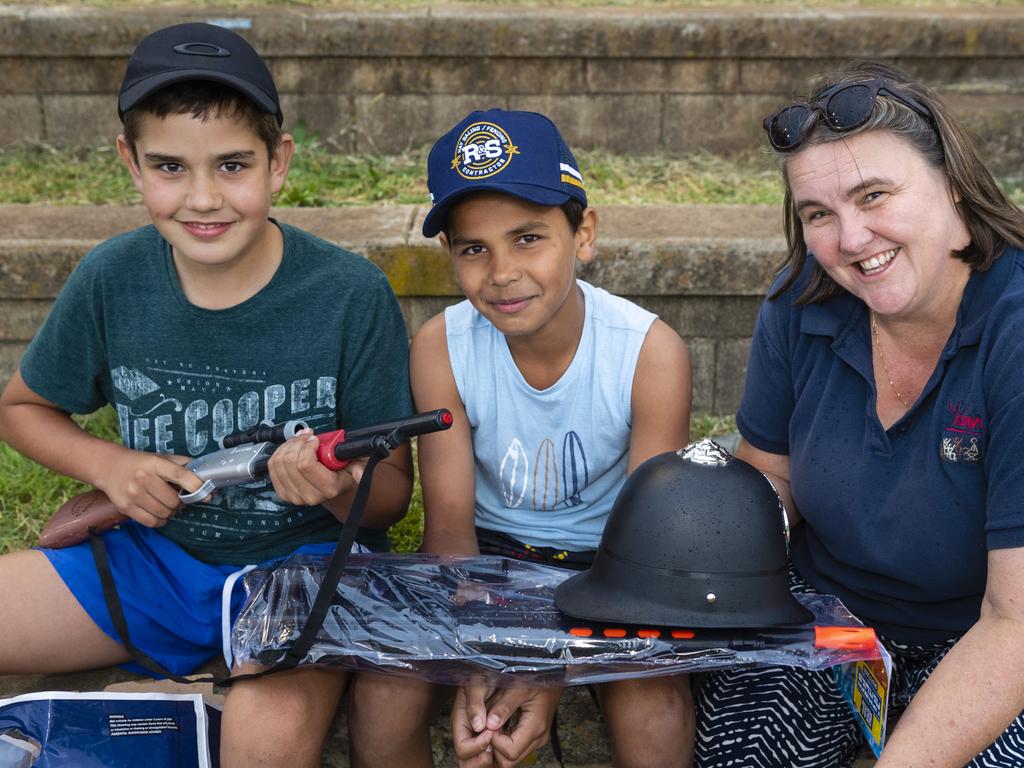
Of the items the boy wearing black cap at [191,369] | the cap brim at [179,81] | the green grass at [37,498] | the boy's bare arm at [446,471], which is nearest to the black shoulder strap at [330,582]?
the boy wearing black cap at [191,369]

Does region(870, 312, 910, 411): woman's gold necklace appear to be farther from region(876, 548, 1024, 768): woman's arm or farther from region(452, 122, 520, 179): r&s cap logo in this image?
region(452, 122, 520, 179): r&s cap logo

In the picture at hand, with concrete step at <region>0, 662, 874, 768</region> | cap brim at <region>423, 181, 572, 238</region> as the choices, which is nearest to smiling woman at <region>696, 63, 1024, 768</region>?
concrete step at <region>0, 662, 874, 768</region>

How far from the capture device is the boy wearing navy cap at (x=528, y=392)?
1962mm

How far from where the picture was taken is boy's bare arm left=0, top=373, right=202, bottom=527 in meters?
2.14

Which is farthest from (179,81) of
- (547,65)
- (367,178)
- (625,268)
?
(547,65)

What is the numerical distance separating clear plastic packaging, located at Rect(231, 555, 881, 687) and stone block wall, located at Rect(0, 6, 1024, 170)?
9.11 feet

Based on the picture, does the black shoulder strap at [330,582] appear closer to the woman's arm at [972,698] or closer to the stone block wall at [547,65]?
the woman's arm at [972,698]

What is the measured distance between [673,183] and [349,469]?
8.57ft

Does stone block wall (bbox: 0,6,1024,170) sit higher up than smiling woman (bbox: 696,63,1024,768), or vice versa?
stone block wall (bbox: 0,6,1024,170)

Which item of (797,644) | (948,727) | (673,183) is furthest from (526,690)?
(673,183)

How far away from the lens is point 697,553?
173 cm

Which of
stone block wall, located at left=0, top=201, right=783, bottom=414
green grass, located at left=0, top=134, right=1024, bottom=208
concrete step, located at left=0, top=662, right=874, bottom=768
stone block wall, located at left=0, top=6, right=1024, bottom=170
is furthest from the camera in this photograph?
stone block wall, located at left=0, top=6, right=1024, bottom=170

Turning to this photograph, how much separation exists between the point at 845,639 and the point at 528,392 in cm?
78

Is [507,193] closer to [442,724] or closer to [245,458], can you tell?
[245,458]
